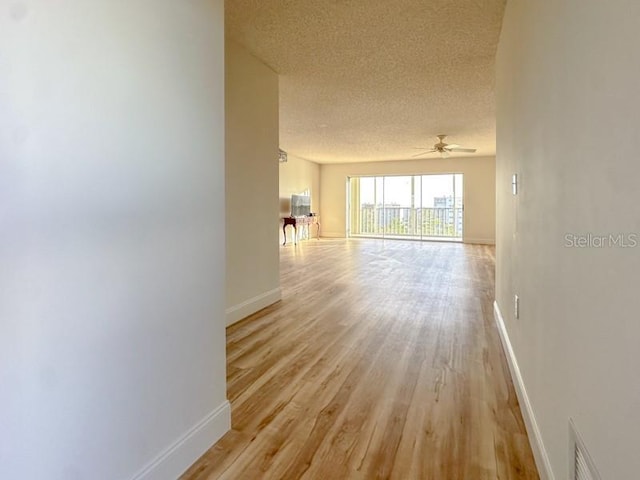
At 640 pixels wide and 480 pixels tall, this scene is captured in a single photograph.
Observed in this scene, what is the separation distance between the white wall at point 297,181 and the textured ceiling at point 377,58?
3.04 m

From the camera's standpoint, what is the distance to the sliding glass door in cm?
1052

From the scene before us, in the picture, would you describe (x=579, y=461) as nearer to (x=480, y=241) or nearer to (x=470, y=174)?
(x=480, y=241)

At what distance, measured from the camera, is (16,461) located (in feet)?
2.83

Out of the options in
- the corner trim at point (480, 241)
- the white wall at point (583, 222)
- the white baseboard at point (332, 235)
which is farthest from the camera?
the white baseboard at point (332, 235)

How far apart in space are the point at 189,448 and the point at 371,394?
0.92 metres

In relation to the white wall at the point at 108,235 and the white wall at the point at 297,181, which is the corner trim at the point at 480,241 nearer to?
the white wall at the point at 297,181

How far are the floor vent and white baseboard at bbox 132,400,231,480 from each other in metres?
1.23

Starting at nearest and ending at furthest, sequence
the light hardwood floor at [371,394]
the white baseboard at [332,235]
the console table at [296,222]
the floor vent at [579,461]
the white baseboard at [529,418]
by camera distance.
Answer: the floor vent at [579,461]
the white baseboard at [529,418]
the light hardwood floor at [371,394]
the console table at [296,222]
the white baseboard at [332,235]

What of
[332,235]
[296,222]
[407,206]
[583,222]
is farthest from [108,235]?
[407,206]

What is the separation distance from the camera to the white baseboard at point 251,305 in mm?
3023

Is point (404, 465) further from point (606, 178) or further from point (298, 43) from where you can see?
point (298, 43)

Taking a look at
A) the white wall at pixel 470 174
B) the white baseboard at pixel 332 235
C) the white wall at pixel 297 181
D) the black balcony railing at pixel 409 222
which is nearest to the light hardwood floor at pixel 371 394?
the white wall at pixel 297 181

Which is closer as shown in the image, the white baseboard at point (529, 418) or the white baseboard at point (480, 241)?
the white baseboard at point (529, 418)

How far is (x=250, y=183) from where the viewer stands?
3301 millimetres
